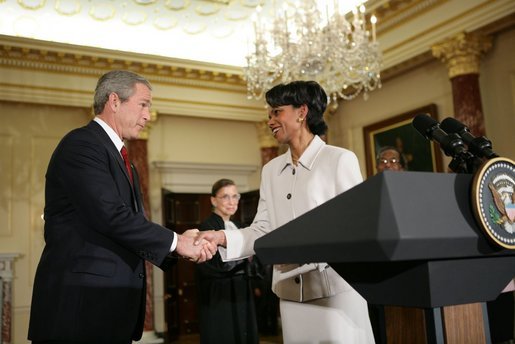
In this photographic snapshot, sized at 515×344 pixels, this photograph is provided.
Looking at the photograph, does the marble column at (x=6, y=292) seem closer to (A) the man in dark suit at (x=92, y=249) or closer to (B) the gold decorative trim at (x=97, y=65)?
(B) the gold decorative trim at (x=97, y=65)

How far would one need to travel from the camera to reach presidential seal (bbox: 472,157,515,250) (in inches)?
40.9

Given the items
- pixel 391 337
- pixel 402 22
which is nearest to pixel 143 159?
pixel 402 22

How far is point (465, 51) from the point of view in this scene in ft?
22.6

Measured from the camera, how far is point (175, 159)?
33.0ft

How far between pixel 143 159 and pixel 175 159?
86 centimetres

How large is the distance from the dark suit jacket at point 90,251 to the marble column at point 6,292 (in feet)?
22.6

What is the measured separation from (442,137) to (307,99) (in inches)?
40.7

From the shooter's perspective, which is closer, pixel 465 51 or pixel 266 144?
pixel 465 51

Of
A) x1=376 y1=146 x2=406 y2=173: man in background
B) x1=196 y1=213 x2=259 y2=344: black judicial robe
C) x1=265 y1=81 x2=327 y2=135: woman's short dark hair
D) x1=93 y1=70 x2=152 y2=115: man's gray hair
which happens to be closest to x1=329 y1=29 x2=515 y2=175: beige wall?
x1=376 y1=146 x2=406 y2=173: man in background

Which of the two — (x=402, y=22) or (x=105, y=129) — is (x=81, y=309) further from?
(x=402, y=22)

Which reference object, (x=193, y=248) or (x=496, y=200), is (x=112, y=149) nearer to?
(x=193, y=248)

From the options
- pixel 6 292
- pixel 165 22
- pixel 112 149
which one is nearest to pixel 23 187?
pixel 6 292

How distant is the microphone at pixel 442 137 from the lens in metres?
1.26

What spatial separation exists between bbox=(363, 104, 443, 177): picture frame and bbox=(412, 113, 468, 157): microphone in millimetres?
6105
